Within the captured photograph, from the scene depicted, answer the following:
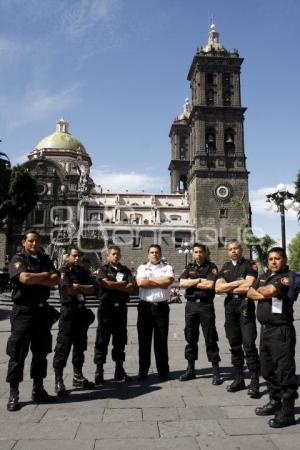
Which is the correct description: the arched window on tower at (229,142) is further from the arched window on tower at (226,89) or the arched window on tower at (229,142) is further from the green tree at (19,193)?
the green tree at (19,193)

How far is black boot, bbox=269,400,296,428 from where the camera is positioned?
13.7 ft

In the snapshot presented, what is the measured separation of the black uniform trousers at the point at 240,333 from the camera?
18.2ft

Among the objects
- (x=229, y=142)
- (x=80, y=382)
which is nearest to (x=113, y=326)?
(x=80, y=382)

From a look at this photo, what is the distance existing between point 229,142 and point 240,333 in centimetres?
4779

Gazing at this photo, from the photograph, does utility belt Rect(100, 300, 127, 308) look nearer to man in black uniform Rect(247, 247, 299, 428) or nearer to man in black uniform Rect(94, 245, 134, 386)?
man in black uniform Rect(94, 245, 134, 386)

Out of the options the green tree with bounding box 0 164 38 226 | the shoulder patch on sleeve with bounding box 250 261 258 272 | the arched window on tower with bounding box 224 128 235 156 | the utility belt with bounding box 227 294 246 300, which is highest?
the arched window on tower with bounding box 224 128 235 156

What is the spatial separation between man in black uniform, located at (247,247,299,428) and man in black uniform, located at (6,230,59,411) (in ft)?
8.59

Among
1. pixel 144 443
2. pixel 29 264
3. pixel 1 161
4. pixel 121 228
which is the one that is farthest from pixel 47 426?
pixel 121 228

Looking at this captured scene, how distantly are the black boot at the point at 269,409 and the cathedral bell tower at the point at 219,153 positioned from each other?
45994mm

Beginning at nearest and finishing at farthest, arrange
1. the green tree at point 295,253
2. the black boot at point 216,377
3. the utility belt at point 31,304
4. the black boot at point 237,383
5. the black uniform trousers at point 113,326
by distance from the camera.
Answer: the utility belt at point 31,304, the black boot at point 237,383, the black boot at point 216,377, the black uniform trousers at point 113,326, the green tree at point 295,253

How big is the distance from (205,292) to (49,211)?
5074 centimetres

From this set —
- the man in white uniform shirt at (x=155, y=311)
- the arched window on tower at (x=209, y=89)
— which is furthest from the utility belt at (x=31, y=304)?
the arched window on tower at (x=209, y=89)

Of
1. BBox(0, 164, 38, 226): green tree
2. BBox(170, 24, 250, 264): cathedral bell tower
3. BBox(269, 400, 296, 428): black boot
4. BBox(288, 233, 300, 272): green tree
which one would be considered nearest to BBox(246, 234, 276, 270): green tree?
BBox(170, 24, 250, 264): cathedral bell tower

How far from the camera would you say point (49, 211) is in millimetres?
54812
